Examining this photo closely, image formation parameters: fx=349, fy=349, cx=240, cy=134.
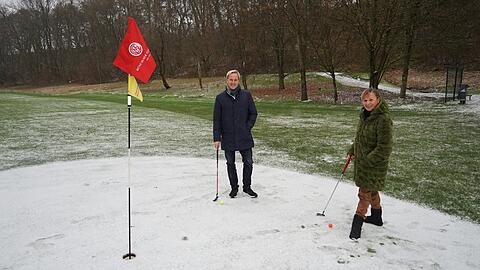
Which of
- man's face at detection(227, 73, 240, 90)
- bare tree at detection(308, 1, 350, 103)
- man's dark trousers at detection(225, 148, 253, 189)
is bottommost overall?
man's dark trousers at detection(225, 148, 253, 189)

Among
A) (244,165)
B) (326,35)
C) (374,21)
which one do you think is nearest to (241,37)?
(326,35)

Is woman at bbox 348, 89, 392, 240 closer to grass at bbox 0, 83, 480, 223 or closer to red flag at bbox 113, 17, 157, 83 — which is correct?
grass at bbox 0, 83, 480, 223

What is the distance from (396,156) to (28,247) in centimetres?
770

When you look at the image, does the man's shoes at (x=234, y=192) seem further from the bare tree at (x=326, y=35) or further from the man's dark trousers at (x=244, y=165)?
the bare tree at (x=326, y=35)

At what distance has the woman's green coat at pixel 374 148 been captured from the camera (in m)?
4.02

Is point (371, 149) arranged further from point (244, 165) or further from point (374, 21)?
point (374, 21)

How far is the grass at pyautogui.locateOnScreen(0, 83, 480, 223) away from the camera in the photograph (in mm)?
6391

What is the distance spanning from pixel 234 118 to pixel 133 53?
1.79 meters

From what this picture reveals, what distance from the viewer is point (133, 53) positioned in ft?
14.2

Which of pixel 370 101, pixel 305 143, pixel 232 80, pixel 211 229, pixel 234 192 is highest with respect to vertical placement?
pixel 232 80

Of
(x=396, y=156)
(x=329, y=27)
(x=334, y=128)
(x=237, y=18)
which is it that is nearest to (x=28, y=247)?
(x=396, y=156)

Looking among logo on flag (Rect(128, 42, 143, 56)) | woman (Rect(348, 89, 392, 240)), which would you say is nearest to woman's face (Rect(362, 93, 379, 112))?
woman (Rect(348, 89, 392, 240))

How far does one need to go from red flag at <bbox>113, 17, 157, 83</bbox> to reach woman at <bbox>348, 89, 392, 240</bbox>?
8.82 feet

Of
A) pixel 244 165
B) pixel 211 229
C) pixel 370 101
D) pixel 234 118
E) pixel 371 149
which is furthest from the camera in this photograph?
pixel 244 165
